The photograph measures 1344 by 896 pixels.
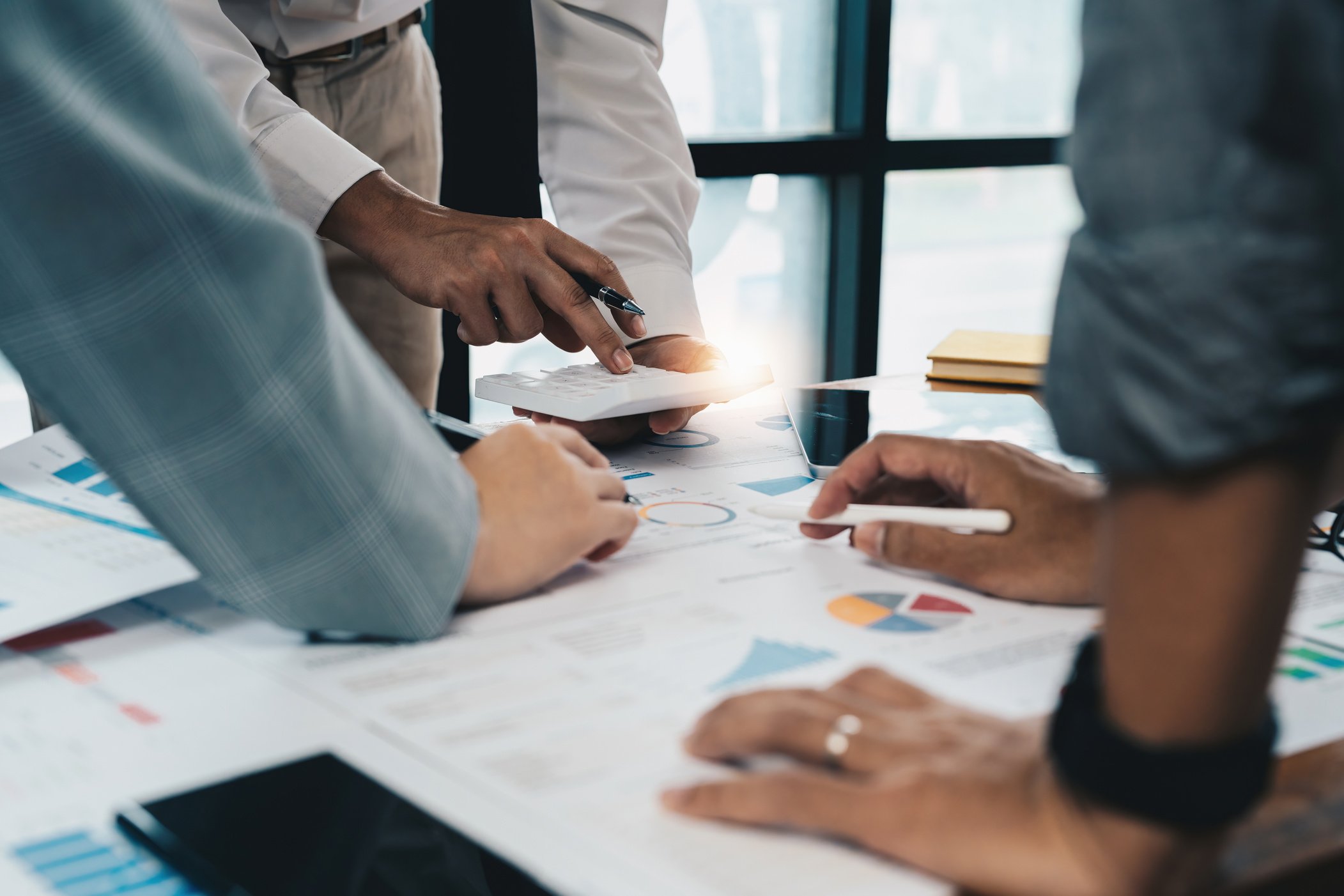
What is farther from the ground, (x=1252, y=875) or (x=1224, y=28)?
(x=1224, y=28)

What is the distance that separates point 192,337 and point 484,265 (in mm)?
515

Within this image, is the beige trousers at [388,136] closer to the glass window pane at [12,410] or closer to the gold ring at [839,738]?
the glass window pane at [12,410]

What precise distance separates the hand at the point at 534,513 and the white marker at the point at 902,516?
101 mm

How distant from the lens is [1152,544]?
348mm

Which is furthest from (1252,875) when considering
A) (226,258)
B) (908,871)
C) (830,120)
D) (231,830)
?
(830,120)

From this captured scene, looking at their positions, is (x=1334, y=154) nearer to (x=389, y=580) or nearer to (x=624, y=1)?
(x=389, y=580)

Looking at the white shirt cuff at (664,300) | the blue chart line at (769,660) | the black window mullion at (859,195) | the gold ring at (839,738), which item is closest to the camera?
the gold ring at (839,738)

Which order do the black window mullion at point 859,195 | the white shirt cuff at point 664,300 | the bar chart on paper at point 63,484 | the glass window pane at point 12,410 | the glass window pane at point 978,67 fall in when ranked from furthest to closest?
the glass window pane at point 978,67, the black window mullion at point 859,195, the glass window pane at point 12,410, the white shirt cuff at point 664,300, the bar chart on paper at point 63,484

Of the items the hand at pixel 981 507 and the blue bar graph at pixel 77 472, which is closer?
the hand at pixel 981 507

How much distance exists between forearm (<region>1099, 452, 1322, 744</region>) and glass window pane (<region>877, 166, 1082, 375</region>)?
2759 millimetres

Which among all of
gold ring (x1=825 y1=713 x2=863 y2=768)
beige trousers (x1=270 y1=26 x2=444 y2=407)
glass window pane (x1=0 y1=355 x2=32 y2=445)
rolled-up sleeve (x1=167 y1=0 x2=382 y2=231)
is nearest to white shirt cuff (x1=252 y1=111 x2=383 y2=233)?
rolled-up sleeve (x1=167 y1=0 x2=382 y2=231)

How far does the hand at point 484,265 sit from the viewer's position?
3.36 feet

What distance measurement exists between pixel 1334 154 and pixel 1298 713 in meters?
0.29

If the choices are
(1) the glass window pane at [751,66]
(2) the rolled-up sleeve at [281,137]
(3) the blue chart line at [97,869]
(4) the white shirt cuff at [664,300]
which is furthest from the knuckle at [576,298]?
(1) the glass window pane at [751,66]
